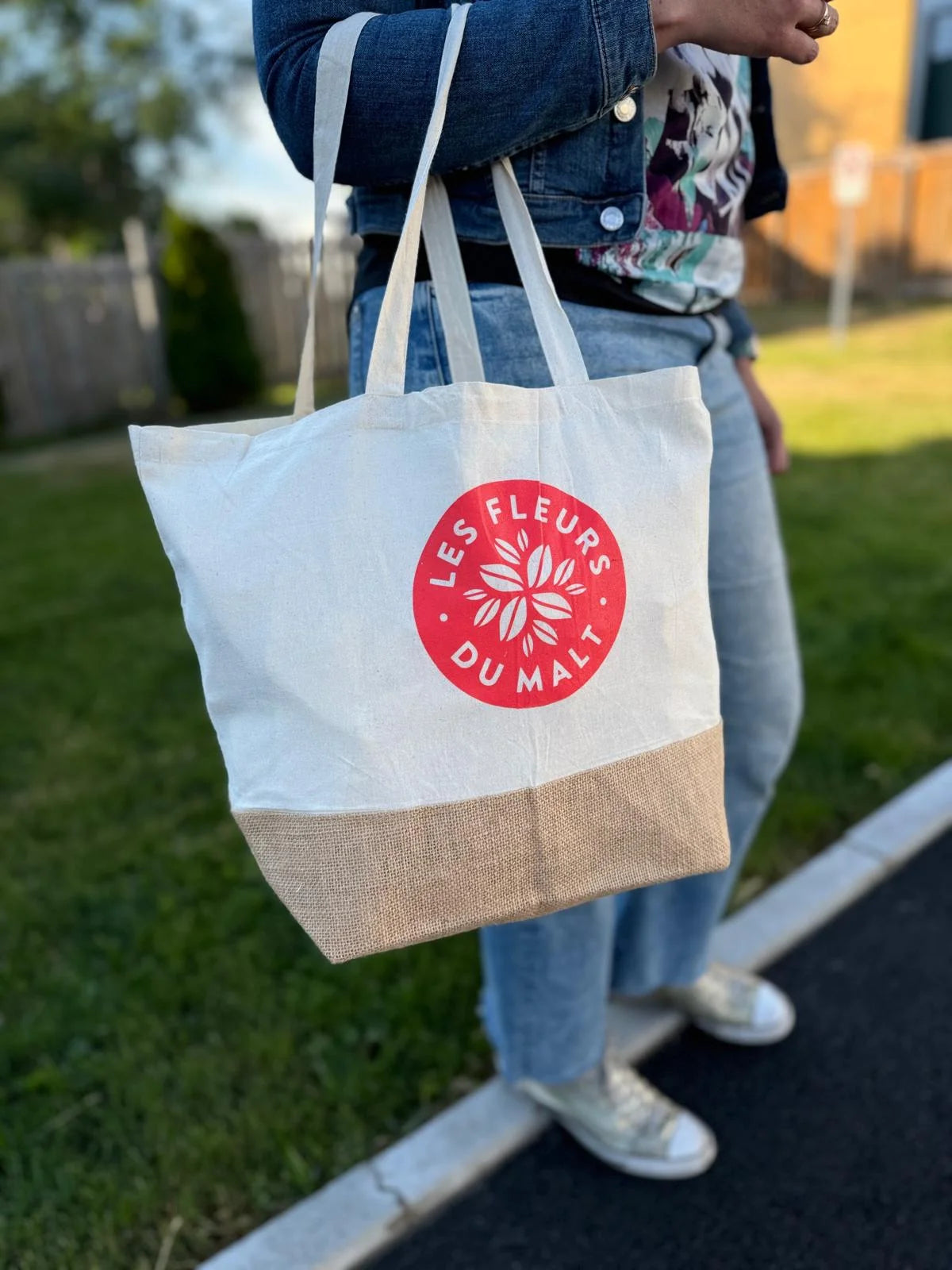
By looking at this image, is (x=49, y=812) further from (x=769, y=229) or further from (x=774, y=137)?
(x=769, y=229)

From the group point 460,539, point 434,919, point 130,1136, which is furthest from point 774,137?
point 130,1136

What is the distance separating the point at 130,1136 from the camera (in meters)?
1.78

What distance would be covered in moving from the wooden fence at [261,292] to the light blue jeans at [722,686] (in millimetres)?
6813

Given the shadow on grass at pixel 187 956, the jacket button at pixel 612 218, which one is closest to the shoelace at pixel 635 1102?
the shadow on grass at pixel 187 956

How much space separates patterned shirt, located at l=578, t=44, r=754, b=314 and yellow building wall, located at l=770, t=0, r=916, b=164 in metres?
14.1

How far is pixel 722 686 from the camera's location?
1594mm

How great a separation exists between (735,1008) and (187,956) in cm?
120

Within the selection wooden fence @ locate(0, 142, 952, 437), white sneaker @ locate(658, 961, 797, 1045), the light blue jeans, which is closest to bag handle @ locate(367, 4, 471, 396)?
the light blue jeans

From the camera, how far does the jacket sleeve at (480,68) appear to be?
104 centimetres

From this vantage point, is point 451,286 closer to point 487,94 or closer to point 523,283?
point 523,283

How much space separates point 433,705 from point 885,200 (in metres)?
14.9

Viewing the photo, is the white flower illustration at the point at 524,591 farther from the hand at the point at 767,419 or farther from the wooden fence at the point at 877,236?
the wooden fence at the point at 877,236

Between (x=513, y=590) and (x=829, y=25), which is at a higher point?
(x=829, y=25)

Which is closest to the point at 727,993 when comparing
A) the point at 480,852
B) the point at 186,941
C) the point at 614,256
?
the point at 480,852
